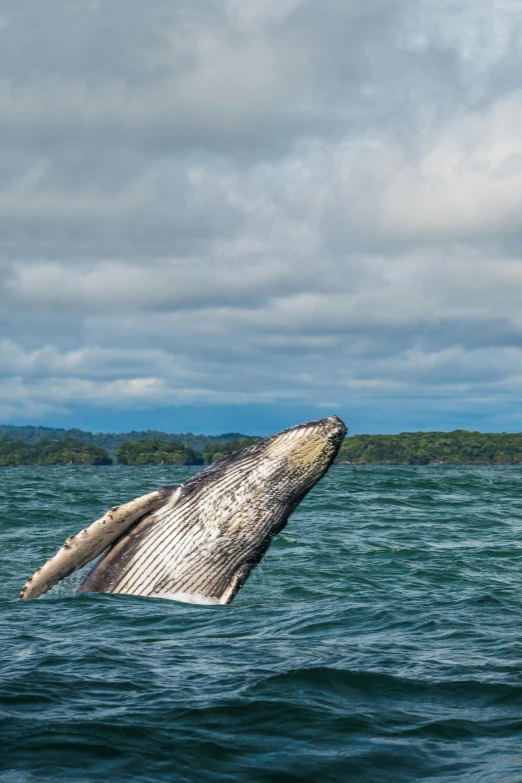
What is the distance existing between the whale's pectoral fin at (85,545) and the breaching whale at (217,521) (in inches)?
1.0

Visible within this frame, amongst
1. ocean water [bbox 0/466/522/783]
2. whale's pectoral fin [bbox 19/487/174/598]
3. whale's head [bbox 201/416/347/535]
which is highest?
whale's head [bbox 201/416/347/535]

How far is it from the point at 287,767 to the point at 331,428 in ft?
16.7

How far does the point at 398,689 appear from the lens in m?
7.69

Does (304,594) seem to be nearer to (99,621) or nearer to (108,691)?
(99,621)

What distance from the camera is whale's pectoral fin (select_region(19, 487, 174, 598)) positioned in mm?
9906

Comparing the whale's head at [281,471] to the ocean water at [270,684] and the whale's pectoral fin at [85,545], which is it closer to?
the whale's pectoral fin at [85,545]

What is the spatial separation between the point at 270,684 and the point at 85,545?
3194mm

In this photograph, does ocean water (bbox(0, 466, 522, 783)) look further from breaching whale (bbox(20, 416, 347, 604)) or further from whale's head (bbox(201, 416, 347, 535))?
whale's head (bbox(201, 416, 347, 535))

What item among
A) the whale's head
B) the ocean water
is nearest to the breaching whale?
the whale's head

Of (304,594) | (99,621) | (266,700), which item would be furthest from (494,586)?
(266,700)

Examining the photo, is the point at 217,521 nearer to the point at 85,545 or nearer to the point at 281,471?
the point at 281,471

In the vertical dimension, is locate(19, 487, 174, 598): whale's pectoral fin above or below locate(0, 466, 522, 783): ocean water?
above

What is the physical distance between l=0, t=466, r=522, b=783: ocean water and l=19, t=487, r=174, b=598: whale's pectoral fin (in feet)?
1.71

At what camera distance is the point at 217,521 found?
1051cm
